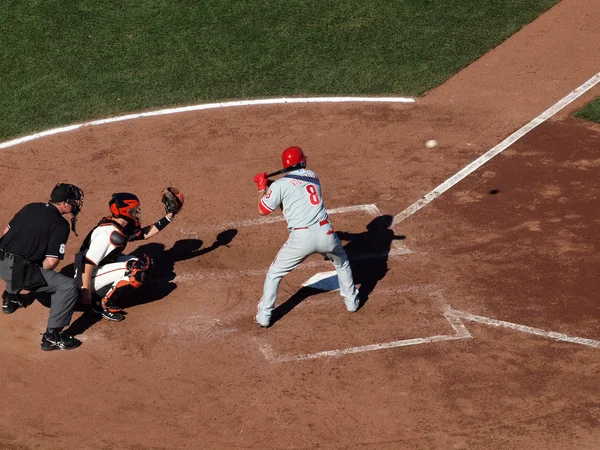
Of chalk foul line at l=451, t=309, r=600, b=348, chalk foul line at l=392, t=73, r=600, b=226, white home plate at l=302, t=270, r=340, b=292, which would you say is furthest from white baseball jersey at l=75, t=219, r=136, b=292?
chalk foul line at l=451, t=309, r=600, b=348

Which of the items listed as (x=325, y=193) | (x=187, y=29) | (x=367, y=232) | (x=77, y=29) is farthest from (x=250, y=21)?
(x=367, y=232)

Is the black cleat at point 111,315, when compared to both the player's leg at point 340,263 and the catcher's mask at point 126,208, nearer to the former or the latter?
the catcher's mask at point 126,208

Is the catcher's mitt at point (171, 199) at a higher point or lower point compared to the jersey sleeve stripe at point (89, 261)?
higher

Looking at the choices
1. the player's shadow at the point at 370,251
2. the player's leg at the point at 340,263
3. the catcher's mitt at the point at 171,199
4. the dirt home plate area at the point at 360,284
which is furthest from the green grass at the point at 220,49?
the player's leg at the point at 340,263

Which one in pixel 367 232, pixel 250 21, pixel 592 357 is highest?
pixel 250 21

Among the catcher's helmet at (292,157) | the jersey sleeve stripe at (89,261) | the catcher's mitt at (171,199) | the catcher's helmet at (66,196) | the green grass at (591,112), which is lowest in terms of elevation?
the green grass at (591,112)

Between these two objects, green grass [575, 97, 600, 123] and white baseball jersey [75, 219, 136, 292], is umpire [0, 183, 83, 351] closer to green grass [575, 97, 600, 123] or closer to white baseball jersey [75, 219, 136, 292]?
white baseball jersey [75, 219, 136, 292]

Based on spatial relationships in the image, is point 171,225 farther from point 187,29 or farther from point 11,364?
point 187,29
